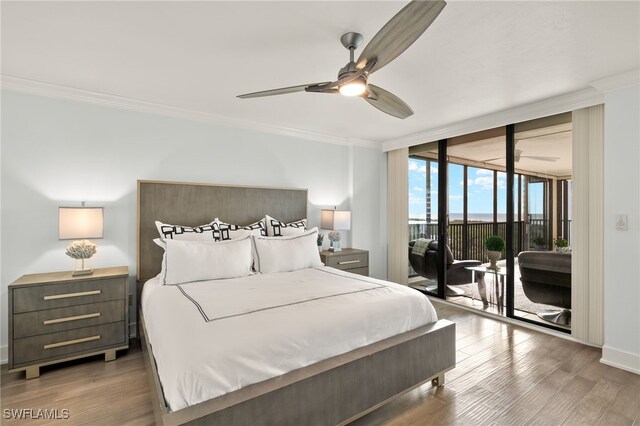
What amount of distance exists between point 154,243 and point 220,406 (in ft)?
7.82

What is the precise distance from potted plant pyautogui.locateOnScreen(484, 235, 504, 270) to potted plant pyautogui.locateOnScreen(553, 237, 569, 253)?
1.76 feet

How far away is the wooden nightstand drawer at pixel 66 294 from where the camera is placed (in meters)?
2.46

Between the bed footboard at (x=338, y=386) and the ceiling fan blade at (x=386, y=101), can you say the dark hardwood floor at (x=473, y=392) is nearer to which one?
the bed footboard at (x=338, y=386)

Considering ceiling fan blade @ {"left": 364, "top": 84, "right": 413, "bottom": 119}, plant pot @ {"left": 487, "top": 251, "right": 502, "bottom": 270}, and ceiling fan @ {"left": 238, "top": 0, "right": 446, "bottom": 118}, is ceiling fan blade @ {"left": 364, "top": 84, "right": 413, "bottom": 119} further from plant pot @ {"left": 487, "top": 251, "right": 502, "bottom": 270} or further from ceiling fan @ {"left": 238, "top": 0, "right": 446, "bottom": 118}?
plant pot @ {"left": 487, "top": 251, "right": 502, "bottom": 270}

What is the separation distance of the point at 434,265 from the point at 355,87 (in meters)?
3.42

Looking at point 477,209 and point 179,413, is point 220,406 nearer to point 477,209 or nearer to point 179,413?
point 179,413

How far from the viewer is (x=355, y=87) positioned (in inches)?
78.5

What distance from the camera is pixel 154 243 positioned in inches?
131

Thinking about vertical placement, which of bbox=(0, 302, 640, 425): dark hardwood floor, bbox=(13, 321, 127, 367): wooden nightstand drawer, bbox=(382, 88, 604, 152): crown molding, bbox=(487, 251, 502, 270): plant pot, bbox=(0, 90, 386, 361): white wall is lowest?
bbox=(0, 302, 640, 425): dark hardwood floor

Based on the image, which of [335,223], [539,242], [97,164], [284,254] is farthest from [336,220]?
[97,164]

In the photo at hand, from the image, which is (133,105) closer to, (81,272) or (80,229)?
(80,229)

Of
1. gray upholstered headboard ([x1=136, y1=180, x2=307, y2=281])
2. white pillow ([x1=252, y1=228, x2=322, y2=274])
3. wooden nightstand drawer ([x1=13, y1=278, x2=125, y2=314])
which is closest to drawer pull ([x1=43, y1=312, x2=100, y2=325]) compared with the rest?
wooden nightstand drawer ([x1=13, y1=278, x2=125, y2=314])

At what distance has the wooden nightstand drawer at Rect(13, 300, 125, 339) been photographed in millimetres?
2451

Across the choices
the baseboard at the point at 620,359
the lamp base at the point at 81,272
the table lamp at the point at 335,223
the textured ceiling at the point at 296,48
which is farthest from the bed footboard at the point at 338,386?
the table lamp at the point at 335,223
